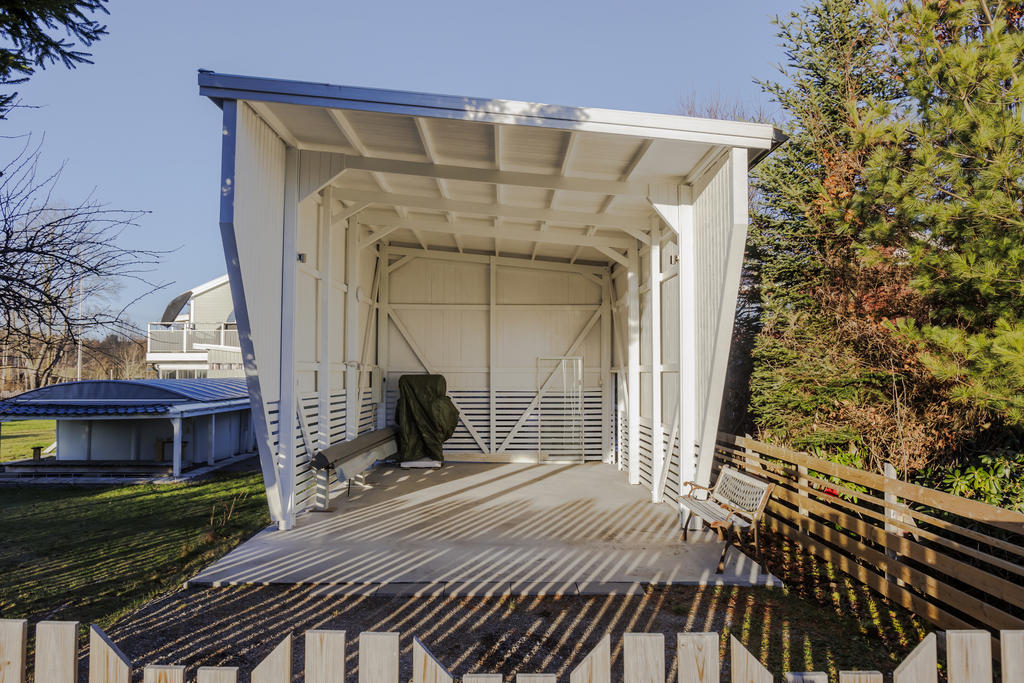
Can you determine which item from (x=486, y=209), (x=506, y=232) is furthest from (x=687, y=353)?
(x=506, y=232)

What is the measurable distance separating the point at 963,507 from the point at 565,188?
4922mm

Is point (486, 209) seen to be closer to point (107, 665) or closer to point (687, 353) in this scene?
point (687, 353)

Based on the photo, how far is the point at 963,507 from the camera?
3.88m

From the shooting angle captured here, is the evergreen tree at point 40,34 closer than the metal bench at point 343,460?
Yes

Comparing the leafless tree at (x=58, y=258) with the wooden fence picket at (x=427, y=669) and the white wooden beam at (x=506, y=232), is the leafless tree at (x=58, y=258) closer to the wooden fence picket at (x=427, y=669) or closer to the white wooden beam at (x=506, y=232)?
the wooden fence picket at (x=427, y=669)

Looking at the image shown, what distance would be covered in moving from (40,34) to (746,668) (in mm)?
4848

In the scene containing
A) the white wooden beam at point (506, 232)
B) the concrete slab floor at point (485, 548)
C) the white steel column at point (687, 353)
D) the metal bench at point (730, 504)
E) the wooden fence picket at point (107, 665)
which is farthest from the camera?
the white wooden beam at point (506, 232)

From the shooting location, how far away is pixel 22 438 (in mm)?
17297

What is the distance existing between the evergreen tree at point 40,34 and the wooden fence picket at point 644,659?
4162mm

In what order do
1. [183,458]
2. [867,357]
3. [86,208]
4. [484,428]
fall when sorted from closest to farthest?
1. [86,208]
2. [867,357]
3. [183,458]
4. [484,428]

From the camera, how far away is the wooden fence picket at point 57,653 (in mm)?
1436

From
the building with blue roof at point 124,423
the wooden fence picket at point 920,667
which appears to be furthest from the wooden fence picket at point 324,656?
the building with blue roof at point 124,423

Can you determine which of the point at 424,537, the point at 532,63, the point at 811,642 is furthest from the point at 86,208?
the point at 532,63

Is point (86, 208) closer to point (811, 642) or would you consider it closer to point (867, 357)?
point (811, 642)
